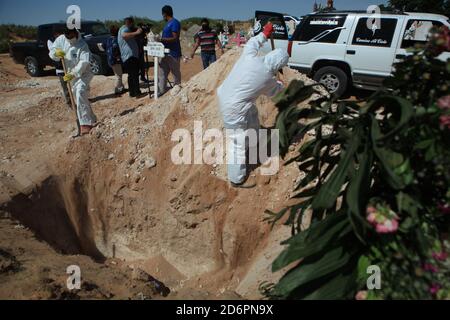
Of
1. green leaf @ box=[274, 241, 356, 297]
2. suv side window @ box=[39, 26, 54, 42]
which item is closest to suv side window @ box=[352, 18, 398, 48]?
green leaf @ box=[274, 241, 356, 297]

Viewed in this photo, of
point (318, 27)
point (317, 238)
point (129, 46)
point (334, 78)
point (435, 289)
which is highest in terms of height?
point (318, 27)

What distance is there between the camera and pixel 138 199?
5.22 metres

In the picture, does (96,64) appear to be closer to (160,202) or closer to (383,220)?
(160,202)

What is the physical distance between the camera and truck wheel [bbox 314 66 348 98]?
7750mm

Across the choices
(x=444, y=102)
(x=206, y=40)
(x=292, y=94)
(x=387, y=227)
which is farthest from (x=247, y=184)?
(x=206, y=40)

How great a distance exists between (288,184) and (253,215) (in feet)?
1.97

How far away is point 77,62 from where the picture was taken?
5797 millimetres

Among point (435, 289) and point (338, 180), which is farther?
point (338, 180)

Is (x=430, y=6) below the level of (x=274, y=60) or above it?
above

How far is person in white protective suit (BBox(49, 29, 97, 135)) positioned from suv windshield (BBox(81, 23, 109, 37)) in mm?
6406

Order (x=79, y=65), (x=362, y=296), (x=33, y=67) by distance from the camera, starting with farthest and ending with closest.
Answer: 1. (x=33, y=67)
2. (x=79, y=65)
3. (x=362, y=296)

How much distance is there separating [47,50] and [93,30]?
180 centimetres

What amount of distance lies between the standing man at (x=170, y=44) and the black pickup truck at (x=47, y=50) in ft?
12.7

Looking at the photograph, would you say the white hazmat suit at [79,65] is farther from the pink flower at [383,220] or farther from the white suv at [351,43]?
the pink flower at [383,220]
